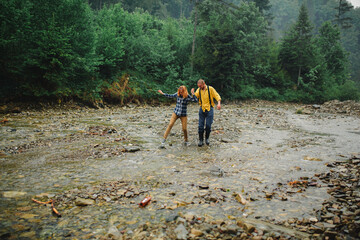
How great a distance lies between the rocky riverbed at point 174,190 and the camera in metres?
3.42

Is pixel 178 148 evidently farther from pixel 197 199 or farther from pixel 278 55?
pixel 278 55

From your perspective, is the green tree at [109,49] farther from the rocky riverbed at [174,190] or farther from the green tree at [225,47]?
Result: the rocky riverbed at [174,190]

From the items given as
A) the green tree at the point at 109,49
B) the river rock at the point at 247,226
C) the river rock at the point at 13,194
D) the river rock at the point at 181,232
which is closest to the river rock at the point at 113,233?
the river rock at the point at 181,232

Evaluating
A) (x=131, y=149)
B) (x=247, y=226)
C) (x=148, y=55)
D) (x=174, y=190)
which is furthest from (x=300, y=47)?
(x=247, y=226)

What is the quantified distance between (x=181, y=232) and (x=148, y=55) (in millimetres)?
28682

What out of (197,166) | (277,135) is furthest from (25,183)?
(277,135)

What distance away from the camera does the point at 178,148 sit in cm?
913

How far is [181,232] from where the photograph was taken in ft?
11.0

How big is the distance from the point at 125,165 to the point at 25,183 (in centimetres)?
244

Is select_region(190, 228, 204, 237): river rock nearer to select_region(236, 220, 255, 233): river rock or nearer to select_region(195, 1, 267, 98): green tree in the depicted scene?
select_region(236, 220, 255, 233): river rock

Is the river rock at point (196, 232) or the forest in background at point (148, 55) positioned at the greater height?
the forest in background at point (148, 55)

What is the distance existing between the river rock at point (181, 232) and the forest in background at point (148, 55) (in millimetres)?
16978

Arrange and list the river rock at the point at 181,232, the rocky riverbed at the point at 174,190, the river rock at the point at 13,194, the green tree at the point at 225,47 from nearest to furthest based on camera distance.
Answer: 1. the river rock at the point at 181,232
2. the rocky riverbed at the point at 174,190
3. the river rock at the point at 13,194
4. the green tree at the point at 225,47

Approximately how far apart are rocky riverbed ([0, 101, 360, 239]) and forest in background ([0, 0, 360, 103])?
9357mm
